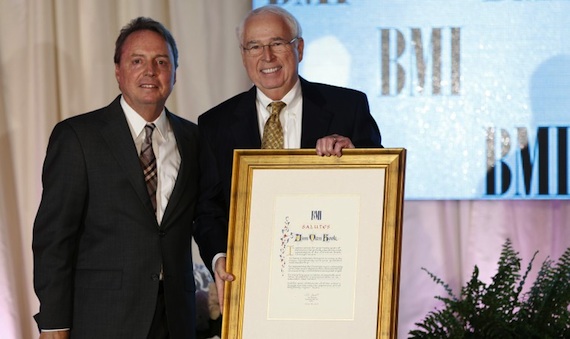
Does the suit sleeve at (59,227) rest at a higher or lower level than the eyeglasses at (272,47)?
lower

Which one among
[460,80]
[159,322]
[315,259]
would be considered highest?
[460,80]

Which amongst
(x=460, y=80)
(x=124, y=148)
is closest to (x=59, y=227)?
(x=124, y=148)

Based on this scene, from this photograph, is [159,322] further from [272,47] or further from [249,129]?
[272,47]

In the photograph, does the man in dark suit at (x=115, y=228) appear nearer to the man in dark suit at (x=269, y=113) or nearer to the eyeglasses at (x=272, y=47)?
the man in dark suit at (x=269, y=113)

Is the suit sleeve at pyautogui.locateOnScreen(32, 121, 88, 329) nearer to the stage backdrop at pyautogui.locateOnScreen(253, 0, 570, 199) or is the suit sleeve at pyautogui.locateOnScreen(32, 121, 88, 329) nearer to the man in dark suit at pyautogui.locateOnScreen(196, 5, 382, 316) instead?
the man in dark suit at pyautogui.locateOnScreen(196, 5, 382, 316)

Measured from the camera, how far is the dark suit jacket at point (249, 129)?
2.84 m

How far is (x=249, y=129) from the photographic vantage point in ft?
Result: 9.37

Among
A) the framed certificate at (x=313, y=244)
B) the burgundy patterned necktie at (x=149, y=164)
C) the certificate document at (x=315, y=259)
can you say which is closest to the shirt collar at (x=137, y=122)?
the burgundy patterned necktie at (x=149, y=164)

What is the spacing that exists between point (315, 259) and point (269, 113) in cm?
55

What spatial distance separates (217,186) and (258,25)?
51 centimetres

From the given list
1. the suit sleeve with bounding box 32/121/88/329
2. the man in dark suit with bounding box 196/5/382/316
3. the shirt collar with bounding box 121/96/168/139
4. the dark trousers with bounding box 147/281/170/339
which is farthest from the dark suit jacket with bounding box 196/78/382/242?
the suit sleeve with bounding box 32/121/88/329

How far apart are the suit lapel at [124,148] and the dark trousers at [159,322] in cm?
27

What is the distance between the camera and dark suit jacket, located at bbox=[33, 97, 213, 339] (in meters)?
2.78

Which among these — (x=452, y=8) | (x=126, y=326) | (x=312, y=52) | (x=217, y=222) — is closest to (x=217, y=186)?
(x=217, y=222)
